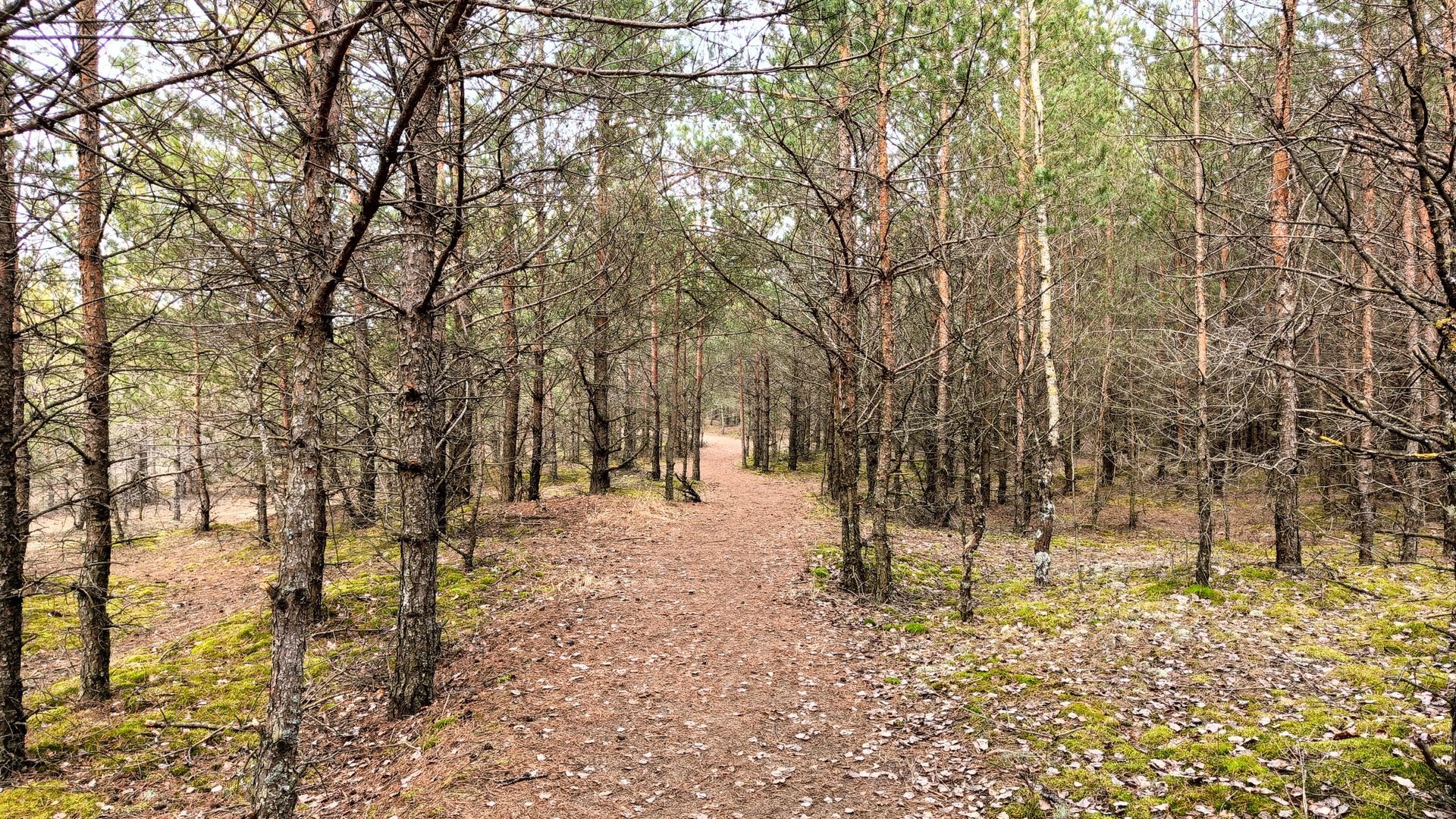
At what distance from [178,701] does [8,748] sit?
1.32 meters

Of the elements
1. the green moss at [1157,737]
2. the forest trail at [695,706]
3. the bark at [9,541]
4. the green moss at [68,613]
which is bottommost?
the green moss at [68,613]

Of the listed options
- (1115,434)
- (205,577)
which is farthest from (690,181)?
(1115,434)

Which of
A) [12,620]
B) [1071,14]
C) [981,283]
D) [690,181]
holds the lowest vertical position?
[12,620]

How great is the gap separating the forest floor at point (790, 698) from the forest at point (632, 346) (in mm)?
56

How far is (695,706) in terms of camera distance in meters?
6.17

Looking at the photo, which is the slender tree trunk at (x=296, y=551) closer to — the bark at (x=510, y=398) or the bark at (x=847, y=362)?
the bark at (x=510, y=398)

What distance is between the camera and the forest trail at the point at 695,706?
4750 millimetres

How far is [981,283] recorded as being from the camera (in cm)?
1470

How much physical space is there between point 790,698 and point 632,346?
921 cm

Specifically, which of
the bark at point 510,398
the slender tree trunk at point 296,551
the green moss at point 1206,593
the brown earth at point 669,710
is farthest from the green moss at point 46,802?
the green moss at point 1206,593

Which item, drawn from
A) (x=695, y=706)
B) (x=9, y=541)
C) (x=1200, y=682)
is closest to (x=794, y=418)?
(x=695, y=706)

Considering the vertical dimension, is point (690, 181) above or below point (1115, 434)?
above

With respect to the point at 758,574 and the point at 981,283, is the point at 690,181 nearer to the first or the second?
the point at 981,283

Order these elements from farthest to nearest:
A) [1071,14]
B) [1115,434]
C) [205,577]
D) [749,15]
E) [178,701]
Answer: [1115,434], [205,577], [1071,14], [178,701], [749,15]
